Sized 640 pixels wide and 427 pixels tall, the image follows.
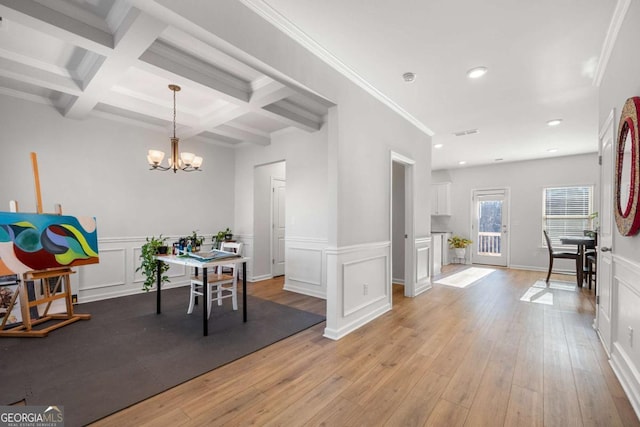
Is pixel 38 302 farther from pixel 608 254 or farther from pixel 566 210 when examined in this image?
pixel 566 210

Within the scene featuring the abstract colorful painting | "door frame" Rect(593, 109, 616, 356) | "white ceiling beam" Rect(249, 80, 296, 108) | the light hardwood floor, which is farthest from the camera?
"white ceiling beam" Rect(249, 80, 296, 108)

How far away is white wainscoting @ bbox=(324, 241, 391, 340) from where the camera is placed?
2982 mm

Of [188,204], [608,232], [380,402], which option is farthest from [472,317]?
[188,204]

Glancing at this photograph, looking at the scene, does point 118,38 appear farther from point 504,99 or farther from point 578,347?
Result: point 578,347

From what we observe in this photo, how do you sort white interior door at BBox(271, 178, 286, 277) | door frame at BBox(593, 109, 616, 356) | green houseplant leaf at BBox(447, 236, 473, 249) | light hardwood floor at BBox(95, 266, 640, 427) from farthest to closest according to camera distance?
1. green houseplant leaf at BBox(447, 236, 473, 249)
2. white interior door at BBox(271, 178, 286, 277)
3. door frame at BBox(593, 109, 616, 356)
4. light hardwood floor at BBox(95, 266, 640, 427)

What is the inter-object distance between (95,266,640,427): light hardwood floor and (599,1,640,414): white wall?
161mm

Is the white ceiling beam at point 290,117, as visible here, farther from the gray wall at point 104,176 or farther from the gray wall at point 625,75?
the gray wall at point 625,75

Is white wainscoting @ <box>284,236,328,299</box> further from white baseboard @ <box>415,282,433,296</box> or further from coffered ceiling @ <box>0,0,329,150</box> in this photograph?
coffered ceiling @ <box>0,0,329,150</box>

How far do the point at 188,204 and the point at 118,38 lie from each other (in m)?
3.42

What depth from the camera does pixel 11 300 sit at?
3.03m

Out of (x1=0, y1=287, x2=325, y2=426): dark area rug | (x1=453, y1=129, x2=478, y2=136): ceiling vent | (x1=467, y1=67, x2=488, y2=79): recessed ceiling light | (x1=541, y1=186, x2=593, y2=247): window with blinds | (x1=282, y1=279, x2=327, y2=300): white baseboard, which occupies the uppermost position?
(x1=467, y1=67, x2=488, y2=79): recessed ceiling light

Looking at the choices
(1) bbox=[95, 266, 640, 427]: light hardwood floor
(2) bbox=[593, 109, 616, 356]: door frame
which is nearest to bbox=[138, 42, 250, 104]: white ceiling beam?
(1) bbox=[95, 266, 640, 427]: light hardwood floor

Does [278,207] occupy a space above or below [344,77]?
below

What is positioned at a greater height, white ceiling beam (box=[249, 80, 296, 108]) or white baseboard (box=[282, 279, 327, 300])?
white ceiling beam (box=[249, 80, 296, 108])
